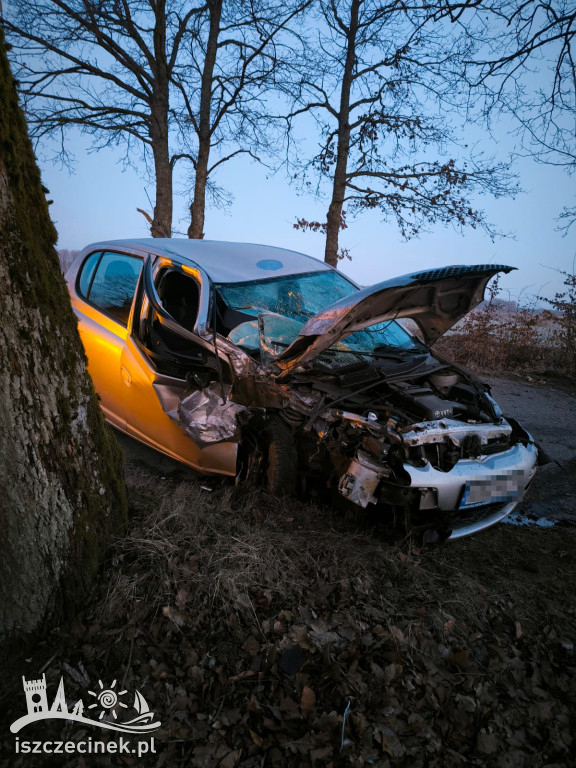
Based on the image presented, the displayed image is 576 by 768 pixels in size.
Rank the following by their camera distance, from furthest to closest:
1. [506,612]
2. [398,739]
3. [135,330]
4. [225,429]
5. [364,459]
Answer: [135,330] → [225,429] → [364,459] → [506,612] → [398,739]

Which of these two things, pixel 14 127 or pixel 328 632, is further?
pixel 328 632

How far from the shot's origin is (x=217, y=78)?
10.4 m

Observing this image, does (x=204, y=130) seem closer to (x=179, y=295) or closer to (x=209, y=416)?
(x=179, y=295)

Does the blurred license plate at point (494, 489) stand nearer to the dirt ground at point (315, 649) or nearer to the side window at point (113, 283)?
the dirt ground at point (315, 649)

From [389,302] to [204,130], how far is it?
9610mm

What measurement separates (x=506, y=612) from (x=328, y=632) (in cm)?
95

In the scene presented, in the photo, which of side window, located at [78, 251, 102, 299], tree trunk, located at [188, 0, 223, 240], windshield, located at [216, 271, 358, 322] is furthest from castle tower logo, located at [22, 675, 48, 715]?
tree trunk, located at [188, 0, 223, 240]

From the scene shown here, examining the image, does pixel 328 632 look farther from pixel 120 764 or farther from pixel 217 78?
pixel 217 78

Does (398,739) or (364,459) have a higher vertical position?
(364,459)

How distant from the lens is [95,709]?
1.61 meters

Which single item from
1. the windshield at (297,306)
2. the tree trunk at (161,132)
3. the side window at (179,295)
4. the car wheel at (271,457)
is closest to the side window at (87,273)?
the side window at (179,295)

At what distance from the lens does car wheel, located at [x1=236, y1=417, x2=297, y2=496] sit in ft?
10.1

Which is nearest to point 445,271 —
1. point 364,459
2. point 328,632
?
point 364,459

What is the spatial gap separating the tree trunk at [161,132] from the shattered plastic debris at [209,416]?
7.61 metres
